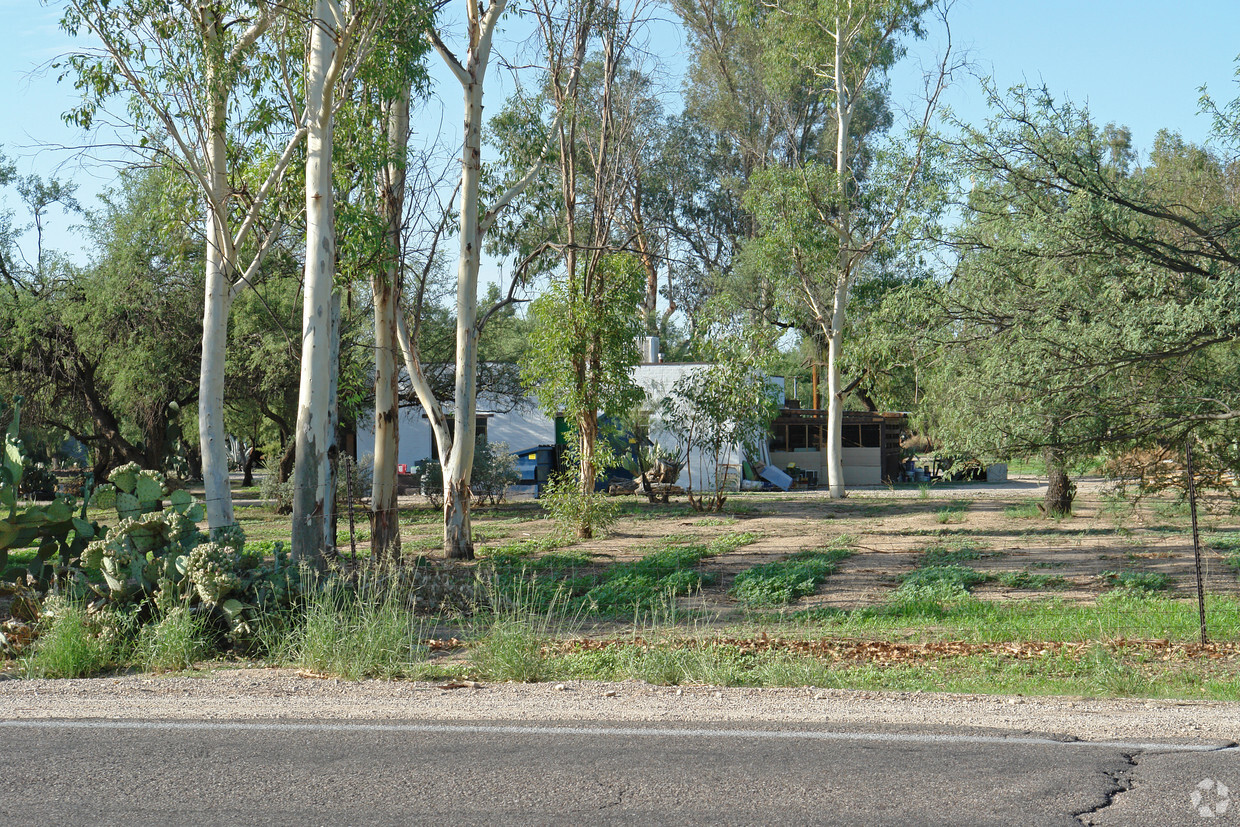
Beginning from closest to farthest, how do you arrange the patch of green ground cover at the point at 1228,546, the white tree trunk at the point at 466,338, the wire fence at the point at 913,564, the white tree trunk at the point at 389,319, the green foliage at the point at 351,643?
the green foliage at the point at 351,643 < the wire fence at the point at 913,564 < the patch of green ground cover at the point at 1228,546 < the white tree trunk at the point at 389,319 < the white tree trunk at the point at 466,338

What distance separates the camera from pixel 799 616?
436 inches

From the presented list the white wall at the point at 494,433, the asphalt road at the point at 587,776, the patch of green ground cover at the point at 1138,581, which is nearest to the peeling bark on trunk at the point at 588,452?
the patch of green ground cover at the point at 1138,581

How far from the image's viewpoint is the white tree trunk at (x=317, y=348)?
1173cm

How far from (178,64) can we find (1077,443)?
44.0ft

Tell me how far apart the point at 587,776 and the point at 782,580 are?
818 centimetres

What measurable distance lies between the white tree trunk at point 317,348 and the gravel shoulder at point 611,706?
4.16 metres

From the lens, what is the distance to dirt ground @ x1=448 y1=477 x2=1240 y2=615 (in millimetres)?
12820

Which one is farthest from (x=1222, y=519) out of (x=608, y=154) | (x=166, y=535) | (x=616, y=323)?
(x=166, y=535)

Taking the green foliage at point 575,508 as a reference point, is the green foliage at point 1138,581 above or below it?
below

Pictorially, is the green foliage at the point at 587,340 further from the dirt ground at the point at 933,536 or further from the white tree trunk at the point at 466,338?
the white tree trunk at the point at 466,338

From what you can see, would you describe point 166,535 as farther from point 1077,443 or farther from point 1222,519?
point 1222,519

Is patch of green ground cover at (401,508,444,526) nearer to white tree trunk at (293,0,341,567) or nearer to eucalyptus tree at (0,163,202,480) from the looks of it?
eucalyptus tree at (0,163,202,480)

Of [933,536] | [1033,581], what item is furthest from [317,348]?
[933,536]

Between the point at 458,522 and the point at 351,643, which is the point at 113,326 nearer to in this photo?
the point at 458,522
